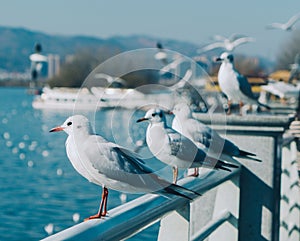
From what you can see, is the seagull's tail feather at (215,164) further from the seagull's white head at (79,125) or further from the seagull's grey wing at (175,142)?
the seagull's white head at (79,125)

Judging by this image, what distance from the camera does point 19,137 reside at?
28.7 meters

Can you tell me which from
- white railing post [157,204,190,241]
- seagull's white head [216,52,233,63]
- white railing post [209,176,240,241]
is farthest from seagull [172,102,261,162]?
seagull's white head [216,52,233,63]

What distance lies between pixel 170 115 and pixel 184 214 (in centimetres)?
100

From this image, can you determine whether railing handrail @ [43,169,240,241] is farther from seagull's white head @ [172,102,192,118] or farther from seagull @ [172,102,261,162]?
seagull's white head @ [172,102,192,118]

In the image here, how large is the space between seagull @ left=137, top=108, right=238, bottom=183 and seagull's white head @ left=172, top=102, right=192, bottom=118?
0.98ft

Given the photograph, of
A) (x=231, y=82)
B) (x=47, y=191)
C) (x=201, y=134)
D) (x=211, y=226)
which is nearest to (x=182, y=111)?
(x=201, y=134)

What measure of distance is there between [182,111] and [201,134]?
0.17 m

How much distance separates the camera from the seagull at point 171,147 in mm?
2295

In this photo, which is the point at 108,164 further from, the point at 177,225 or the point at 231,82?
the point at 231,82

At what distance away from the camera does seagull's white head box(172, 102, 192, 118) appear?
8.82 ft

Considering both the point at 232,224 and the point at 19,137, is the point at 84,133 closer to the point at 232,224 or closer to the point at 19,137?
the point at 232,224

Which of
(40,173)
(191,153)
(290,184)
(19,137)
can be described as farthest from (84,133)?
(19,137)

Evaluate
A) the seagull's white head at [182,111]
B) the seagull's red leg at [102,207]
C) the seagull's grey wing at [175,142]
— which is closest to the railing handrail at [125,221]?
the seagull's red leg at [102,207]

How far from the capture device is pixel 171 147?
230 centimetres
